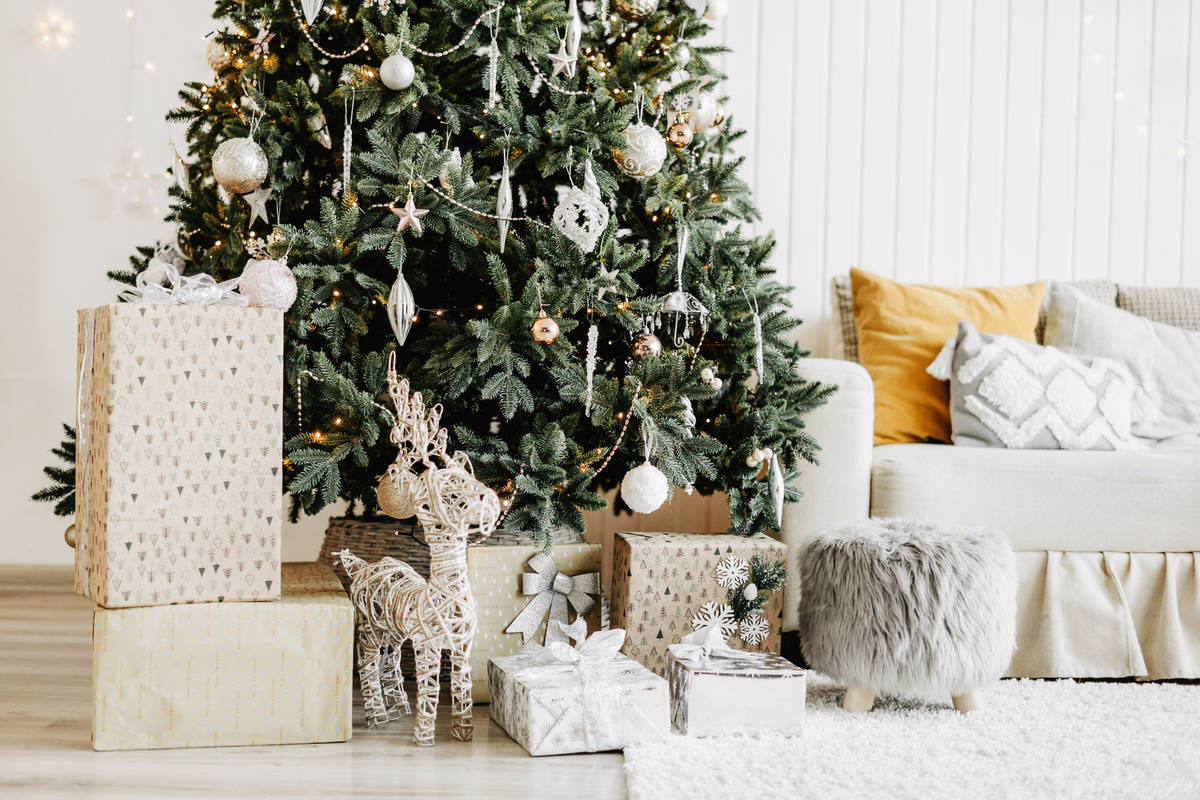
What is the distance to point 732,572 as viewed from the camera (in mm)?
1636

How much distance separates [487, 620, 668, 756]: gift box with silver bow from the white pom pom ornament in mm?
265

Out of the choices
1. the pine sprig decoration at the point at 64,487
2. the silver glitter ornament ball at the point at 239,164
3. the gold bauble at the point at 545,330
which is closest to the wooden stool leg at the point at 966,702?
the gold bauble at the point at 545,330

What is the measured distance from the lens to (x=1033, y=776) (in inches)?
51.3

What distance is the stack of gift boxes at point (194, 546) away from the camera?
1.32 meters

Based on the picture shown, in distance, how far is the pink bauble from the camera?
146 cm

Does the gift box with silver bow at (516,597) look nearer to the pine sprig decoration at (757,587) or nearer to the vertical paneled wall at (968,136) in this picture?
the pine sprig decoration at (757,587)

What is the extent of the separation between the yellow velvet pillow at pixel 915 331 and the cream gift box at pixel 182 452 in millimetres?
1370

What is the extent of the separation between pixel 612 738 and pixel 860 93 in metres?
1.92

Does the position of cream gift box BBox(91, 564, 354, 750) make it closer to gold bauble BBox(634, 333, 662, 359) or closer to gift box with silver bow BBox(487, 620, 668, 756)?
gift box with silver bow BBox(487, 620, 668, 756)

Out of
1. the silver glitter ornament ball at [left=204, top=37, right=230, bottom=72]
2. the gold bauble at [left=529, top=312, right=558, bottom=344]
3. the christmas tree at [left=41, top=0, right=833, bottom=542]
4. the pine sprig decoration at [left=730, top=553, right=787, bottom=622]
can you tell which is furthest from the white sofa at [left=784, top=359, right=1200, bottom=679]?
the silver glitter ornament ball at [left=204, top=37, right=230, bottom=72]

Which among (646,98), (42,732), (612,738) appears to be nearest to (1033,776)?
(612,738)

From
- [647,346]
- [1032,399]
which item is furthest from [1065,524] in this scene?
[647,346]

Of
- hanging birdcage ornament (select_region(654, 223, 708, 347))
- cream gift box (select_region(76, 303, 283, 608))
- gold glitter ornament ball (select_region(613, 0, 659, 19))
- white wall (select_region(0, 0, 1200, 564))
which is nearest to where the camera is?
cream gift box (select_region(76, 303, 283, 608))

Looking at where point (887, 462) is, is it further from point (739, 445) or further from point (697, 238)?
point (697, 238)
